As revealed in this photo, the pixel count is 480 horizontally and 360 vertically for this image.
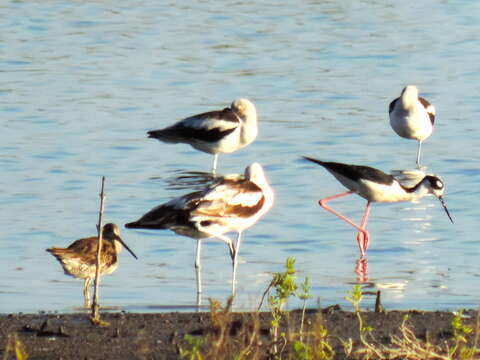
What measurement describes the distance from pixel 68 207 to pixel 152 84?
24.1 feet

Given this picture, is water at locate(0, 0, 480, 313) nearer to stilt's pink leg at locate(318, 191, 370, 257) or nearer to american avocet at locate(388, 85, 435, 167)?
stilt's pink leg at locate(318, 191, 370, 257)

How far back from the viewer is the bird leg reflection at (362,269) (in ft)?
33.7

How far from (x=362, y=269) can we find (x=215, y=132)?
5.28m

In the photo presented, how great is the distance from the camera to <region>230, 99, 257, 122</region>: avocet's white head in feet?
51.9

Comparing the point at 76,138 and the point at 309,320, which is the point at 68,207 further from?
the point at 309,320


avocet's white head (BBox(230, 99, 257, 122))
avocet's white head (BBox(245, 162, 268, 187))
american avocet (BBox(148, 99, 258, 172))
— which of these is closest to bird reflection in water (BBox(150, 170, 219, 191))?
american avocet (BBox(148, 99, 258, 172))

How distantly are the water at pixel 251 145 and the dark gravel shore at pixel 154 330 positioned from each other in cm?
89

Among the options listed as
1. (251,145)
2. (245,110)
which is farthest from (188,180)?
(251,145)

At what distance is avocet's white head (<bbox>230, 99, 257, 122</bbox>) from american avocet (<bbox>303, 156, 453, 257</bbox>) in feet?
10.3

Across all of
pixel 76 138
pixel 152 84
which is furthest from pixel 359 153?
pixel 152 84

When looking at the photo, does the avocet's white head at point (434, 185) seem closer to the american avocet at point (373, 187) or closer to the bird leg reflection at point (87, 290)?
the american avocet at point (373, 187)

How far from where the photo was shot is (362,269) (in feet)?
34.9

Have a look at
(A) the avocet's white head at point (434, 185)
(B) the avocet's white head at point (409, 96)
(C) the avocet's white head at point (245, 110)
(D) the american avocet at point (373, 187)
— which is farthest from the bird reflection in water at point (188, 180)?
(B) the avocet's white head at point (409, 96)

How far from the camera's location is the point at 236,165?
16031 millimetres
